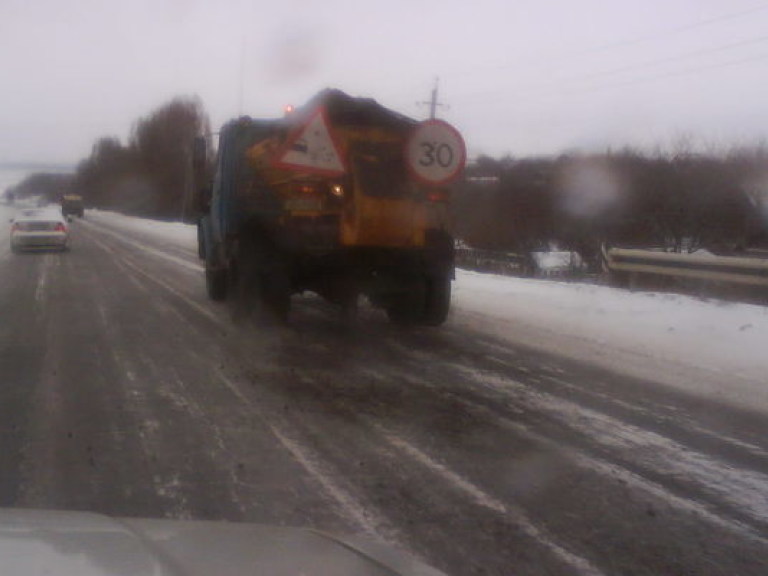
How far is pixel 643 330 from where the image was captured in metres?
14.2

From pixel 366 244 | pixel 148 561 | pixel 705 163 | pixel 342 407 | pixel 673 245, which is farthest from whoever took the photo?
pixel 705 163

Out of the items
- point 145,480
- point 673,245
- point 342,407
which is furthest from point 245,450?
point 673,245

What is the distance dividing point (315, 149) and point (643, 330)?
4920 mm

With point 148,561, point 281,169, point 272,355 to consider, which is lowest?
point 272,355

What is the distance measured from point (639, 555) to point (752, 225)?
28.7 meters

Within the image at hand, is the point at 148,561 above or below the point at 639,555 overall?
above

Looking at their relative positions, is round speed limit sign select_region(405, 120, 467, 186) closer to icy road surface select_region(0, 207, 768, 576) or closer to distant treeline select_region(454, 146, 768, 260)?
icy road surface select_region(0, 207, 768, 576)

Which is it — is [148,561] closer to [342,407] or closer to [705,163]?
[342,407]

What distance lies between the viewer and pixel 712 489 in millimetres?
6656

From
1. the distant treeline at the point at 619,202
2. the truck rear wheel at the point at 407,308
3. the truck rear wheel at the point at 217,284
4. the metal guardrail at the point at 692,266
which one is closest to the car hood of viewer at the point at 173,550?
the truck rear wheel at the point at 407,308

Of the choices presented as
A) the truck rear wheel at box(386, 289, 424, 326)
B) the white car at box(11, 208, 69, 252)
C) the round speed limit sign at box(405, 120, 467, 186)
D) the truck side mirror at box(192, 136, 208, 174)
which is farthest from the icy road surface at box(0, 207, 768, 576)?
the white car at box(11, 208, 69, 252)

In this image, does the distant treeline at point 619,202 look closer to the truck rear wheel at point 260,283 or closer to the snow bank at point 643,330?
the snow bank at point 643,330

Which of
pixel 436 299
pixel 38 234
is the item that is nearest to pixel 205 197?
pixel 436 299

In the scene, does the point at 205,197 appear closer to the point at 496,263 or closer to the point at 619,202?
the point at 496,263
